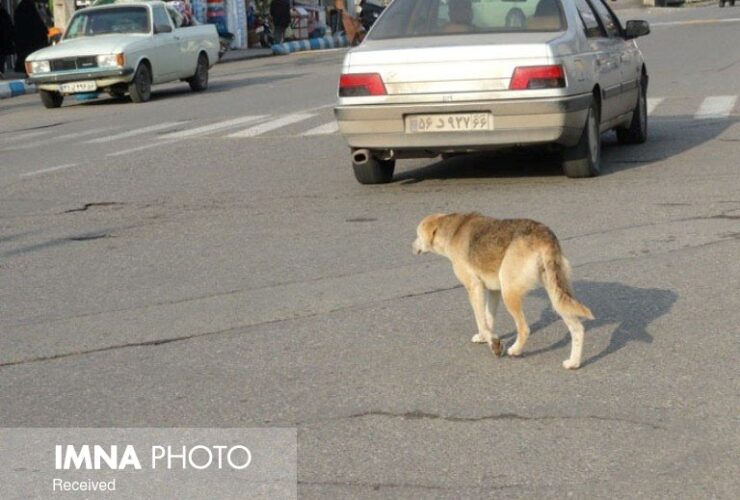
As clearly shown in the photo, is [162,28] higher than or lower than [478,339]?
lower

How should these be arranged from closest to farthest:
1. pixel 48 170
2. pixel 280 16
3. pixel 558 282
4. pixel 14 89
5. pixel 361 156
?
pixel 558 282, pixel 361 156, pixel 48 170, pixel 14 89, pixel 280 16

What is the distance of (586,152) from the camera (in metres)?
12.3

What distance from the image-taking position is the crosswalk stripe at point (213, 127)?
18.8 metres

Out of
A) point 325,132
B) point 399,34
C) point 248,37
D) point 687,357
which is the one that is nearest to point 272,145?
point 325,132

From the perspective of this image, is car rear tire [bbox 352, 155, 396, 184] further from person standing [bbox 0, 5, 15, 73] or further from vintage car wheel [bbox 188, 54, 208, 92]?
person standing [bbox 0, 5, 15, 73]

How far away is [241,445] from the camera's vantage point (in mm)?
5590

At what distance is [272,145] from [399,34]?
14.7ft

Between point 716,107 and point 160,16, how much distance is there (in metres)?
12.1

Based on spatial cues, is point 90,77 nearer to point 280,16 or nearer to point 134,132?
point 134,132

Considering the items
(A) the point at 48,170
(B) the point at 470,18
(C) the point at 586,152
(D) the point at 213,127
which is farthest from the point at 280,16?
(C) the point at 586,152

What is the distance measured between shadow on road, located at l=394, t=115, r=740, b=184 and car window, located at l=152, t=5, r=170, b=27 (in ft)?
41.9

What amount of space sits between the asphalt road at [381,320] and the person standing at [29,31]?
20856mm

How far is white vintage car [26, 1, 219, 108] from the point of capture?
2541 centimetres

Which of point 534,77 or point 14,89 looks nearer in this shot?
point 534,77
